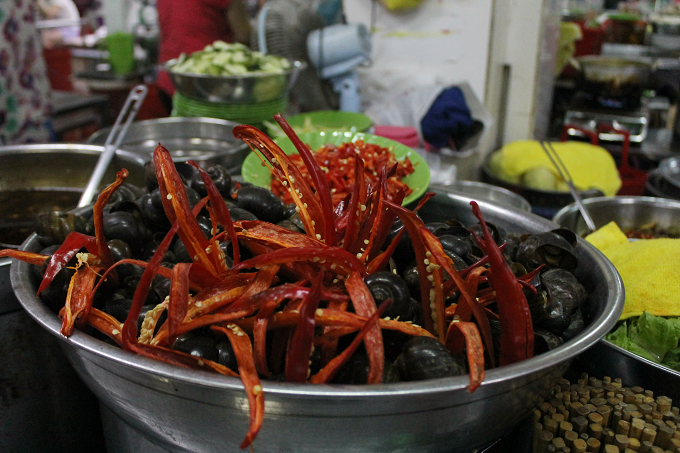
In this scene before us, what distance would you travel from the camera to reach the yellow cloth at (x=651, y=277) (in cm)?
105

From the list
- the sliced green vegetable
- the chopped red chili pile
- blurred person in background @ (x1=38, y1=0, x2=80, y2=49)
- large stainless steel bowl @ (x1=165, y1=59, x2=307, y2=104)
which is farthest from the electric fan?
blurred person in background @ (x1=38, y1=0, x2=80, y2=49)

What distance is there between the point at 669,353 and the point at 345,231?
2.44ft

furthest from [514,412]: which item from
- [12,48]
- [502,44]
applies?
[12,48]

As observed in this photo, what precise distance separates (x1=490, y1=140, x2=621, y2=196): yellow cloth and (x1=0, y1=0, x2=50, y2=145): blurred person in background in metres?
2.44

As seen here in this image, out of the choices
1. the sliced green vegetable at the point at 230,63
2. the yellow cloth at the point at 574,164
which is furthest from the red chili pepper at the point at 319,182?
the yellow cloth at the point at 574,164

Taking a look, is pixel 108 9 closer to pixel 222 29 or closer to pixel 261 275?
pixel 222 29

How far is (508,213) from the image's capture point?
1119 millimetres

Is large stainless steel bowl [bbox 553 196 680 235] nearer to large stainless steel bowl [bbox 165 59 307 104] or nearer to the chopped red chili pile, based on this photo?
the chopped red chili pile

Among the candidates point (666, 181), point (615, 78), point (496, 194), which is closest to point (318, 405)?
point (496, 194)

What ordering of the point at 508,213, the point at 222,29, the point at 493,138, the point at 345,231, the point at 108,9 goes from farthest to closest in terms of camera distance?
the point at 108,9 → the point at 222,29 → the point at 493,138 → the point at 508,213 → the point at 345,231

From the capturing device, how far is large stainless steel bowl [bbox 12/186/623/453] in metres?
0.54

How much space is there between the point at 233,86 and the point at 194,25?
1618mm

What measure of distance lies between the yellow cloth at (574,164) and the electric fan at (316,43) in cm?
81

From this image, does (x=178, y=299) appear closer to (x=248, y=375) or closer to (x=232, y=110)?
(x=248, y=375)
